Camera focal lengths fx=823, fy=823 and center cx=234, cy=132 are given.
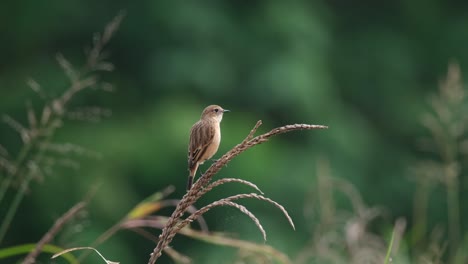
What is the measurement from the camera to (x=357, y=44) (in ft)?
59.8

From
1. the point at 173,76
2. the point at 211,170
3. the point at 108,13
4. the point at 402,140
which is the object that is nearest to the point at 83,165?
the point at 173,76

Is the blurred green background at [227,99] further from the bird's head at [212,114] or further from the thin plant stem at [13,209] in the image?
the thin plant stem at [13,209]

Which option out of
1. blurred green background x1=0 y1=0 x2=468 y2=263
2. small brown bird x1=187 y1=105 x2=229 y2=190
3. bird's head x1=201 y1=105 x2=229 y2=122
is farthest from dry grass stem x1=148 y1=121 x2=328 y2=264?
blurred green background x1=0 y1=0 x2=468 y2=263

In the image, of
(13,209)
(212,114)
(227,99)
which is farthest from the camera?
(227,99)

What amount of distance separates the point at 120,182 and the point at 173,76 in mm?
2362

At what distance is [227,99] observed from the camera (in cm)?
1466

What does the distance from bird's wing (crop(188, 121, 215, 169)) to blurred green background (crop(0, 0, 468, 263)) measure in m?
9.20

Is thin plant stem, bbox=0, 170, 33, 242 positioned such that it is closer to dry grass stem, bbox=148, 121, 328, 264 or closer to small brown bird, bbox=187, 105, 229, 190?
small brown bird, bbox=187, 105, 229, 190

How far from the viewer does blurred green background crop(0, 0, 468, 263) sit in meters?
13.3

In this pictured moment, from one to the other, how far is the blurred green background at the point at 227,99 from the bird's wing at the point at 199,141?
9205 millimetres

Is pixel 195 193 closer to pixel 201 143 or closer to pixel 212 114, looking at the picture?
pixel 201 143

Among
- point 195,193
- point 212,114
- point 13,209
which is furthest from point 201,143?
point 195,193

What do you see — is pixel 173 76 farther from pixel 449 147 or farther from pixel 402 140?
pixel 449 147

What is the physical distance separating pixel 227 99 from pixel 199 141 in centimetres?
1197
